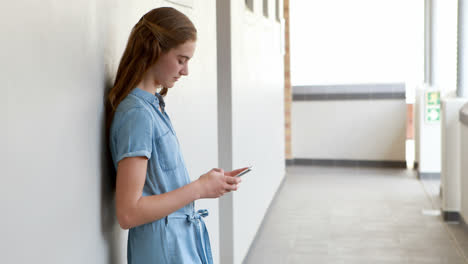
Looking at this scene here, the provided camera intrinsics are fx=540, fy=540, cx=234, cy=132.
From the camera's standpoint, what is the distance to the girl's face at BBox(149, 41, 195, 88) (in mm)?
1464

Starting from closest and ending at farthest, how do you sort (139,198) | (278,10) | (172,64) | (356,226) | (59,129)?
(59,129)
(139,198)
(172,64)
(356,226)
(278,10)

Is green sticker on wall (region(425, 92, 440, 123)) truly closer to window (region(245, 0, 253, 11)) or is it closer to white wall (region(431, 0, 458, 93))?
white wall (region(431, 0, 458, 93))

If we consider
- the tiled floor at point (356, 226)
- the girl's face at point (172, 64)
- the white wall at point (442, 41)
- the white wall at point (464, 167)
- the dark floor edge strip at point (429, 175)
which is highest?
the white wall at point (442, 41)

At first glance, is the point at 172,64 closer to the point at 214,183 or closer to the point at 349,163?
the point at 214,183

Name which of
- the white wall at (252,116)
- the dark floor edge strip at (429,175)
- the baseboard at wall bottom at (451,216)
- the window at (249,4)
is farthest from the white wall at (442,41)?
the window at (249,4)

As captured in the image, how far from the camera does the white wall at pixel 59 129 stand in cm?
102

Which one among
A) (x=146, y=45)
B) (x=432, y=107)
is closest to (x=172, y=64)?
(x=146, y=45)

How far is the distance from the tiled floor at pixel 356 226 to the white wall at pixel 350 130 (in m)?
0.93

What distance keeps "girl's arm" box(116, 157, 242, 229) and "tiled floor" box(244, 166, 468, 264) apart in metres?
2.53

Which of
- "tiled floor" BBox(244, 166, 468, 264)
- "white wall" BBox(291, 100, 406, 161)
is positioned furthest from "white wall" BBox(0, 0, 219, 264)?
"white wall" BBox(291, 100, 406, 161)

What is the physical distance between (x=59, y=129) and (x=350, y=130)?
6.77m

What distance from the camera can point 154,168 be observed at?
1.44 m

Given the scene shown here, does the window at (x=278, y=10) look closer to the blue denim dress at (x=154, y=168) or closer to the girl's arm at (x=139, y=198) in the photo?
the blue denim dress at (x=154, y=168)

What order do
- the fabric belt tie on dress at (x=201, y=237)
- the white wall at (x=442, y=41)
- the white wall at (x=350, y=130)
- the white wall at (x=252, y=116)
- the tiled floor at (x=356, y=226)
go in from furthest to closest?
the white wall at (x=350, y=130) < the white wall at (x=442, y=41) < the tiled floor at (x=356, y=226) < the white wall at (x=252, y=116) < the fabric belt tie on dress at (x=201, y=237)
